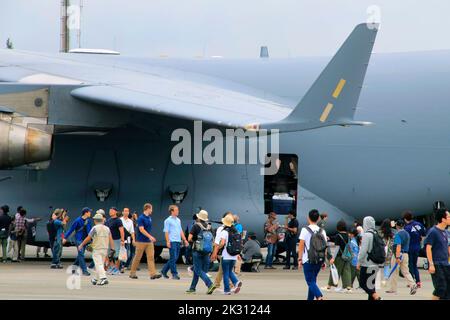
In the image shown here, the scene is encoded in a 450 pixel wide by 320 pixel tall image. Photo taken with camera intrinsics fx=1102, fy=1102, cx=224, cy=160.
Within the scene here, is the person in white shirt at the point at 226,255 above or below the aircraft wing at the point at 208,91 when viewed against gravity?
below

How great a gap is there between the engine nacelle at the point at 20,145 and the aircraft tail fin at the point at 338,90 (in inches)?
203

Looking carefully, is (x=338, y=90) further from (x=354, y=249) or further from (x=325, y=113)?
(x=354, y=249)

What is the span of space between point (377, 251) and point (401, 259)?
3219 millimetres

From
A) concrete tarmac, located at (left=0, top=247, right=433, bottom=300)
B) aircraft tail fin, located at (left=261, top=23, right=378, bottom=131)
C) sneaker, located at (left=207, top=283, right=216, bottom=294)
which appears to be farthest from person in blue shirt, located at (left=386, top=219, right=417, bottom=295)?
sneaker, located at (left=207, top=283, right=216, bottom=294)

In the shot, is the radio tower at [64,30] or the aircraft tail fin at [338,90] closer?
the aircraft tail fin at [338,90]

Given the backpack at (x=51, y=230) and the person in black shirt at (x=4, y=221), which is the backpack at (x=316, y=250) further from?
the person in black shirt at (x=4, y=221)

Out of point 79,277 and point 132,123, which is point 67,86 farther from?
point 79,277

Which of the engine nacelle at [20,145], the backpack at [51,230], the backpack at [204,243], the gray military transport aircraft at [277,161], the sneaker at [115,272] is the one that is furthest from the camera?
the gray military transport aircraft at [277,161]

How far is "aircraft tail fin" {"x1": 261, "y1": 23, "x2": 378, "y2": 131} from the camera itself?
18578mm

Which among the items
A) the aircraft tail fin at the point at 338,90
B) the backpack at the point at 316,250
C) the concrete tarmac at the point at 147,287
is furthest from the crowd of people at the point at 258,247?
the aircraft tail fin at the point at 338,90

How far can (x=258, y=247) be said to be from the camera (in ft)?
72.9

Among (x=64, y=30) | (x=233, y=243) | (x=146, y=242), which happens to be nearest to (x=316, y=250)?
(x=233, y=243)

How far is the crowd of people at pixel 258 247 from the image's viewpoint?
48.6 ft

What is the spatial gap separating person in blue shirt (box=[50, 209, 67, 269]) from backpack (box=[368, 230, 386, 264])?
316 inches
